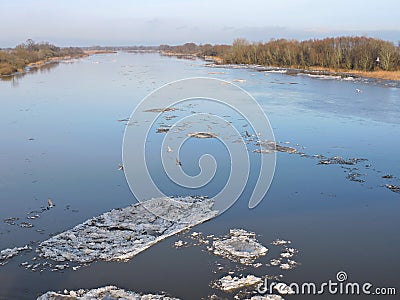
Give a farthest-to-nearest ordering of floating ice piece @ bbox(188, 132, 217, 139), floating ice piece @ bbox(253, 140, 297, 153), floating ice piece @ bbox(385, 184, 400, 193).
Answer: floating ice piece @ bbox(188, 132, 217, 139), floating ice piece @ bbox(253, 140, 297, 153), floating ice piece @ bbox(385, 184, 400, 193)

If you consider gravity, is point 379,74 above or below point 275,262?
above

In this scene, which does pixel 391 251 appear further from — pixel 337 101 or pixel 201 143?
pixel 337 101

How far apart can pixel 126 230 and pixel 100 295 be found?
5.26ft

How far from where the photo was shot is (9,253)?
5.53 meters

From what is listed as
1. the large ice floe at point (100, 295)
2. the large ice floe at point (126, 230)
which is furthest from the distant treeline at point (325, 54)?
the large ice floe at point (100, 295)

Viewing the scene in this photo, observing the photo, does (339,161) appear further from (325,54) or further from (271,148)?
(325,54)

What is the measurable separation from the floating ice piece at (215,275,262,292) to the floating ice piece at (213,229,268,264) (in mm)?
411

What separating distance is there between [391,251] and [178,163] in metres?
4.95

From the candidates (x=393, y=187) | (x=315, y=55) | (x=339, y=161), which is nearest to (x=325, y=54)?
(x=315, y=55)

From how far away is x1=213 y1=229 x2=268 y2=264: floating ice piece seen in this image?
5527 mm

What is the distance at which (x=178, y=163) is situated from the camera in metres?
9.31

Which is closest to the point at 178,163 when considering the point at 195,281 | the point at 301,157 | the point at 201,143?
the point at 201,143

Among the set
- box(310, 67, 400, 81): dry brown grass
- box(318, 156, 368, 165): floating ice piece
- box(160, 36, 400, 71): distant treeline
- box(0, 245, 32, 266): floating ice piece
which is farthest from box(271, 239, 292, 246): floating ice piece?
box(160, 36, 400, 71): distant treeline

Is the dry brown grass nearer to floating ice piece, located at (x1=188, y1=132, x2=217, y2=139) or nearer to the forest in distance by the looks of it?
the forest in distance
